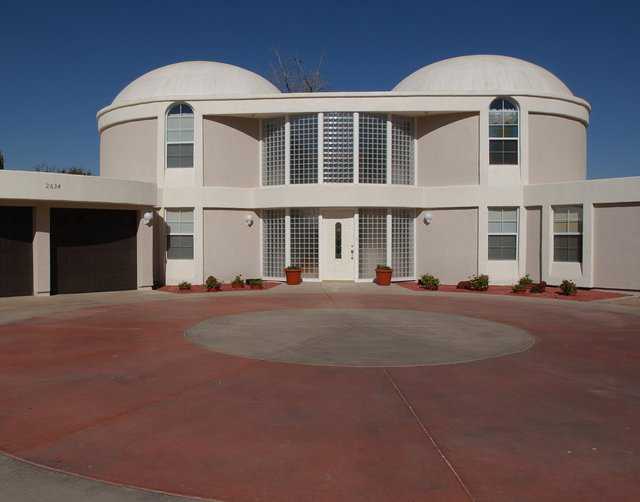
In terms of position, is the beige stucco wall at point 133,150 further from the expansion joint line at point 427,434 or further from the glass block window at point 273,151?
the expansion joint line at point 427,434

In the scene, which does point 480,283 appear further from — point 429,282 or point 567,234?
point 567,234

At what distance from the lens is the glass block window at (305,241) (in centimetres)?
2108

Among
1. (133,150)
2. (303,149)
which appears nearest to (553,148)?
(303,149)

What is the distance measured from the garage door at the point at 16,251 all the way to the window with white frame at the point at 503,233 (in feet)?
50.8

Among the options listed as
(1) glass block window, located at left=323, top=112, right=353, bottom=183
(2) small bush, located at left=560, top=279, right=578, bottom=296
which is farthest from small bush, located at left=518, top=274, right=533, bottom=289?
(1) glass block window, located at left=323, top=112, right=353, bottom=183

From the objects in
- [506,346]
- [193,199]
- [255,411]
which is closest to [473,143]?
[193,199]

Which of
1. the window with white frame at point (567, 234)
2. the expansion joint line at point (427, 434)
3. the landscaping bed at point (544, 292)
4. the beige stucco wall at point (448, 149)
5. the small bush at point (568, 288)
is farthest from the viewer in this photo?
the beige stucco wall at point (448, 149)

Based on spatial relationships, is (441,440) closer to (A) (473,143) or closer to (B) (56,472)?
A: (B) (56,472)

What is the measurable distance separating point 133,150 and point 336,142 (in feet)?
25.9

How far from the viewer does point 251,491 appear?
4.30 meters

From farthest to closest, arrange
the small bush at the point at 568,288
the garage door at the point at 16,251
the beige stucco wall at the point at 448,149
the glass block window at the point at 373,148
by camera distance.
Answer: the beige stucco wall at the point at 448,149, the glass block window at the point at 373,148, the small bush at the point at 568,288, the garage door at the point at 16,251

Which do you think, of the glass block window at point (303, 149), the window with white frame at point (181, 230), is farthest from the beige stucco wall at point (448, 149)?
the window with white frame at point (181, 230)

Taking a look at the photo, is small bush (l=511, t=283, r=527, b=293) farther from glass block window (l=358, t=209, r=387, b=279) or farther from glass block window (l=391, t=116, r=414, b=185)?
glass block window (l=391, t=116, r=414, b=185)

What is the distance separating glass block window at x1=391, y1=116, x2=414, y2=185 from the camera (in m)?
21.3
